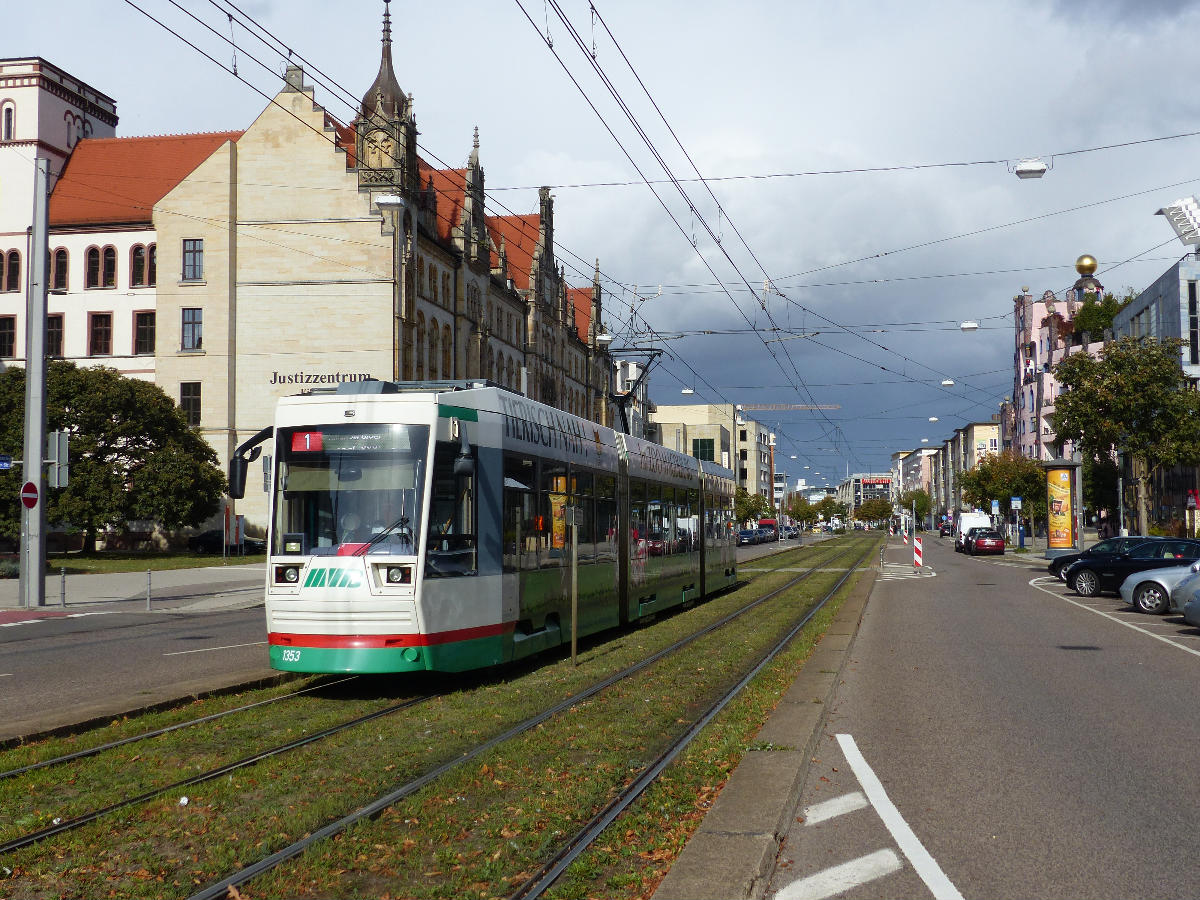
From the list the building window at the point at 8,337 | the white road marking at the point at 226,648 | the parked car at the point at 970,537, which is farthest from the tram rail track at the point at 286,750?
the building window at the point at 8,337

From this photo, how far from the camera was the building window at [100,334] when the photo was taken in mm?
57438

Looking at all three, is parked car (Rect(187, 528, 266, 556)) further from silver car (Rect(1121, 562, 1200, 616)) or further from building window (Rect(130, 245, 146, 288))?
silver car (Rect(1121, 562, 1200, 616))

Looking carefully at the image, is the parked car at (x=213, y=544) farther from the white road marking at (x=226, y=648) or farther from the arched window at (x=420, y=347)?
the white road marking at (x=226, y=648)

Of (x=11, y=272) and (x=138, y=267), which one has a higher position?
(x=11, y=272)

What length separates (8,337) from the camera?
193ft

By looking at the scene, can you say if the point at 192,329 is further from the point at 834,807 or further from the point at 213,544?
the point at 834,807

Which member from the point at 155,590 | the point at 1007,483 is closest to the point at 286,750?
the point at 155,590

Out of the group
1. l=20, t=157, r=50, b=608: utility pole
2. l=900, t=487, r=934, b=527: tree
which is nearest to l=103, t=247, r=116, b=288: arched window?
l=20, t=157, r=50, b=608: utility pole

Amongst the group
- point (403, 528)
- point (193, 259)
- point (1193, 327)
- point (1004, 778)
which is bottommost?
point (1004, 778)

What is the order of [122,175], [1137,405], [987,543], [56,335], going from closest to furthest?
[1137,405] < [56,335] < [987,543] < [122,175]

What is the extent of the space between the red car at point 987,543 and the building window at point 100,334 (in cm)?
4482

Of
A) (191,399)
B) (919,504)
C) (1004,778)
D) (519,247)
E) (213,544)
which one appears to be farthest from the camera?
(919,504)

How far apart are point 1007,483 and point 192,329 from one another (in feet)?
157

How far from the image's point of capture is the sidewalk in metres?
26.2
